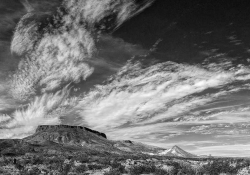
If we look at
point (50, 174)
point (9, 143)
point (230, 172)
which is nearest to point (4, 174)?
point (50, 174)

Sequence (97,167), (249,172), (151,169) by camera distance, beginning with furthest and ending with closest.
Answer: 1. (97,167)
2. (151,169)
3. (249,172)

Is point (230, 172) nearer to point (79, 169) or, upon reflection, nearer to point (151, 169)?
point (151, 169)

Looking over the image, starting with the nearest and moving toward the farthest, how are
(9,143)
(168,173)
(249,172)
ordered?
(249,172) < (168,173) < (9,143)

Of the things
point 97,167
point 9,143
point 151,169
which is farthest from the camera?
point 9,143

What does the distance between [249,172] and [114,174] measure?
11.5 metres

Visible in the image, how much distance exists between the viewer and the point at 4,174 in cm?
1858

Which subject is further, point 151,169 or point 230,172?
point 151,169

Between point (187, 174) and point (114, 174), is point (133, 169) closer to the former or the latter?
point (114, 174)

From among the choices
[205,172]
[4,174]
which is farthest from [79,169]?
[205,172]

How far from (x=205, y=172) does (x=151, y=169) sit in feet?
16.4

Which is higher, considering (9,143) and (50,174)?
(9,143)

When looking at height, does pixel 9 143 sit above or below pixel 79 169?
above

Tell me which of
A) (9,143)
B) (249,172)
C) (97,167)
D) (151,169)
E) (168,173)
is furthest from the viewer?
(9,143)

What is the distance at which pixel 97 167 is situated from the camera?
2412 cm
